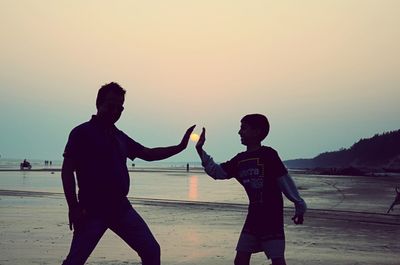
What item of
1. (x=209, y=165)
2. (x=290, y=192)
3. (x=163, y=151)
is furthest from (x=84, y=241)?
(x=290, y=192)

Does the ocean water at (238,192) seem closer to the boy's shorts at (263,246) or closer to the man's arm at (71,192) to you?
the boy's shorts at (263,246)

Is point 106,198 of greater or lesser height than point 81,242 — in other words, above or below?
above

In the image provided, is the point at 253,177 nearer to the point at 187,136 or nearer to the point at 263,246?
the point at 263,246

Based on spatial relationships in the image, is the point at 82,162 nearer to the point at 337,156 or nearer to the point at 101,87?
the point at 101,87

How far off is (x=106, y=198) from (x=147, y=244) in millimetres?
542

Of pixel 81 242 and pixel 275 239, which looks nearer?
pixel 81 242

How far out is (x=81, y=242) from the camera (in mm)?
4898

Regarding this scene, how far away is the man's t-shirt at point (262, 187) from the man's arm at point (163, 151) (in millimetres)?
446

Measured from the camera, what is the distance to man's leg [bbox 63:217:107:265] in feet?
16.0

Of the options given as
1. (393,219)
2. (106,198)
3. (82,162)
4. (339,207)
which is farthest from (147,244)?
(339,207)

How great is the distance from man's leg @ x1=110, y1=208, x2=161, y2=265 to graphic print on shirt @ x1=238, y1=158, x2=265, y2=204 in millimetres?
1066

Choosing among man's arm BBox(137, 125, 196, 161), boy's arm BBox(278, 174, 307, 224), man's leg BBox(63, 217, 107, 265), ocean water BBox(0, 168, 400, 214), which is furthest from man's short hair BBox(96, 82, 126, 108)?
ocean water BBox(0, 168, 400, 214)

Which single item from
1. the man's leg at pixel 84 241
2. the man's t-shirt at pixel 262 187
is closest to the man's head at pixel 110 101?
the man's leg at pixel 84 241

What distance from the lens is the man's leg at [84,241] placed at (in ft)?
16.0
